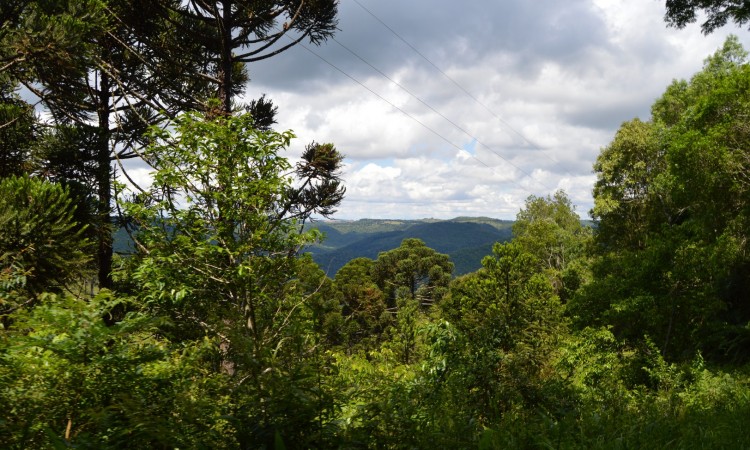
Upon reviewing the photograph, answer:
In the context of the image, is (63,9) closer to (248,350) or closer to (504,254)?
(248,350)

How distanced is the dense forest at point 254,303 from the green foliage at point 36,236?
36 millimetres

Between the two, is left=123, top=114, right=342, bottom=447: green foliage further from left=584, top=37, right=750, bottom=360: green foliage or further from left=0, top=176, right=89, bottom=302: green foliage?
left=584, top=37, right=750, bottom=360: green foliage

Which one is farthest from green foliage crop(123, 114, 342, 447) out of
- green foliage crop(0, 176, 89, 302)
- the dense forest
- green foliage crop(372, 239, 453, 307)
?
green foliage crop(372, 239, 453, 307)

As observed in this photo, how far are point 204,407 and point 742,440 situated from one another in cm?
482

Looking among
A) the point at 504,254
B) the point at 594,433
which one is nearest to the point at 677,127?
the point at 504,254

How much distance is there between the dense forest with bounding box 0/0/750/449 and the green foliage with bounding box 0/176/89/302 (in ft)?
0.12

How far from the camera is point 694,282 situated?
12125 mm

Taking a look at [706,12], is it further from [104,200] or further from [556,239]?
[556,239]

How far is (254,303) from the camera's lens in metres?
6.37

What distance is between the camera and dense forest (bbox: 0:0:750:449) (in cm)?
285

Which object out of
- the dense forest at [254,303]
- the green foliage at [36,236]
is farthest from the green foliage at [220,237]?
the green foliage at [36,236]

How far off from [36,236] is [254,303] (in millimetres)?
3845

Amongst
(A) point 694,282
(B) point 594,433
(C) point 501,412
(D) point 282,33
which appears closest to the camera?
(B) point 594,433

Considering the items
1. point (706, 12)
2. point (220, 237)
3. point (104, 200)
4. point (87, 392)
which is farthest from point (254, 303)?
point (706, 12)
